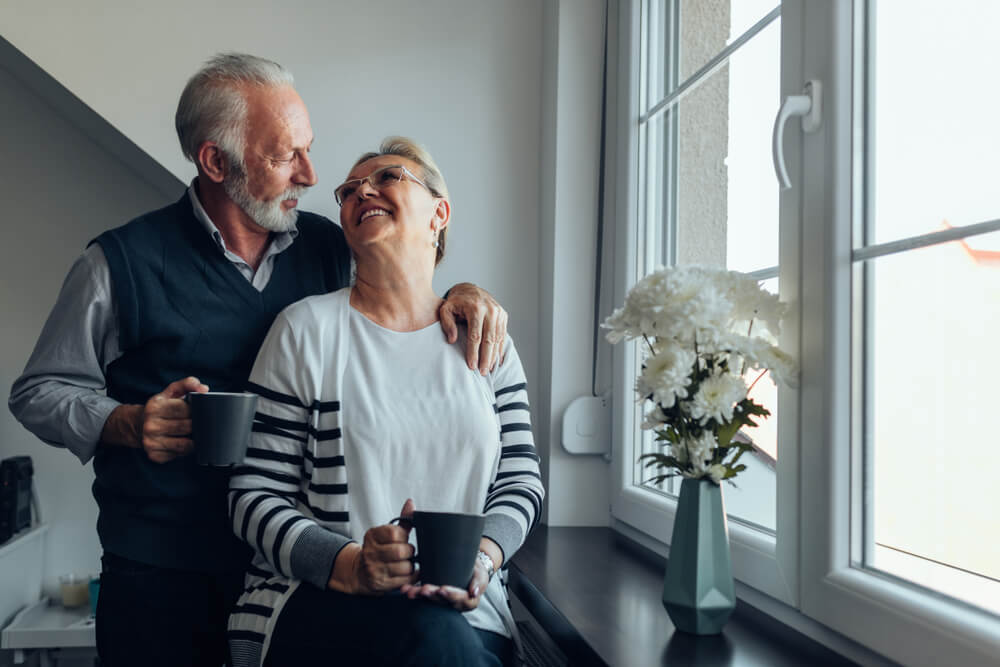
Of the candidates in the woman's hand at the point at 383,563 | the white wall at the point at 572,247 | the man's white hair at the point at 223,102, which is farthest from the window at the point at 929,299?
the man's white hair at the point at 223,102

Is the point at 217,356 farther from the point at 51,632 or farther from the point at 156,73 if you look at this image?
the point at 51,632

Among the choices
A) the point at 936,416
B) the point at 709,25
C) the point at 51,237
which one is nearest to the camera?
the point at 936,416

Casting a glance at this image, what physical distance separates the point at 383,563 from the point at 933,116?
959 millimetres

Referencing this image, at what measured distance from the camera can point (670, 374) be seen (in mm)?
1159

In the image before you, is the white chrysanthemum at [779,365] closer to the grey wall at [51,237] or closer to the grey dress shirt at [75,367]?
the grey dress shirt at [75,367]

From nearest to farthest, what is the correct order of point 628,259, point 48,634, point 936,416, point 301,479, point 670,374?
point 936,416
point 670,374
point 301,479
point 628,259
point 48,634

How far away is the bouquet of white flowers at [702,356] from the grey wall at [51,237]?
74.2 inches

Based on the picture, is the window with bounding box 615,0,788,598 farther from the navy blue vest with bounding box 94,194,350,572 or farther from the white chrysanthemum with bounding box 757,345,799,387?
the navy blue vest with bounding box 94,194,350,572

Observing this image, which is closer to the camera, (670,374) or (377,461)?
(670,374)

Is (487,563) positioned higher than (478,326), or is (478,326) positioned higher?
(478,326)

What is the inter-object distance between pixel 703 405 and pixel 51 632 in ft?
6.59

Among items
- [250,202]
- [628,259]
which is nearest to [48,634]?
[250,202]

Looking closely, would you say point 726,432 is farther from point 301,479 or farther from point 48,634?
point 48,634

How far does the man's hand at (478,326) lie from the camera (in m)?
1.48
